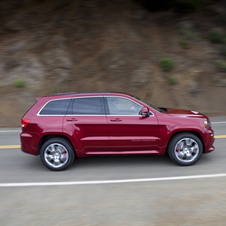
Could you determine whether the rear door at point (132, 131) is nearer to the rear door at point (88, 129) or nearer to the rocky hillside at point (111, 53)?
the rear door at point (88, 129)

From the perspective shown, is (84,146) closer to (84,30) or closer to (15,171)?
(15,171)

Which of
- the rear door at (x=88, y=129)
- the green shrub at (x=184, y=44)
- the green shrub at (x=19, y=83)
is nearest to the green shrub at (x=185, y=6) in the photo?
the green shrub at (x=184, y=44)

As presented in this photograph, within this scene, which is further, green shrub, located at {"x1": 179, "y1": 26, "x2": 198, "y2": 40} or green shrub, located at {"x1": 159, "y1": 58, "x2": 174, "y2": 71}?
green shrub, located at {"x1": 179, "y1": 26, "x2": 198, "y2": 40}

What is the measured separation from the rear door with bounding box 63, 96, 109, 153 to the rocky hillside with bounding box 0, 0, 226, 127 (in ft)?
20.4

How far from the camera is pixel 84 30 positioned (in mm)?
16297

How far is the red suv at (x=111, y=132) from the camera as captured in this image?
5.86 meters

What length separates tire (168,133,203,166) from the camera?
5891 millimetres

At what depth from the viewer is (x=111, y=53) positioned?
15.1 metres

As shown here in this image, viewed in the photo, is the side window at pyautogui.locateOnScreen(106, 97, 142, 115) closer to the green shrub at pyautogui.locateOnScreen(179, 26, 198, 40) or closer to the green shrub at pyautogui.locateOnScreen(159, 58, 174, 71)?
the green shrub at pyautogui.locateOnScreen(159, 58, 174, 71)

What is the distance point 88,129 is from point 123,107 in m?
0.90

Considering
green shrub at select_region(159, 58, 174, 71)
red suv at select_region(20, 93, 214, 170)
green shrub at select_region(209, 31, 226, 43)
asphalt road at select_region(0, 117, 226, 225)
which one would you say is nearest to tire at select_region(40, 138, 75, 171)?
red suv at select_region(20, 93, 214, 170)

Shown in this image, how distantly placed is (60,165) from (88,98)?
1.60 meters

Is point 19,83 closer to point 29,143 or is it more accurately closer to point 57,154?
point 29,143

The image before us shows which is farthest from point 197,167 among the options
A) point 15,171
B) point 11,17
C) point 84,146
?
point 11,17
